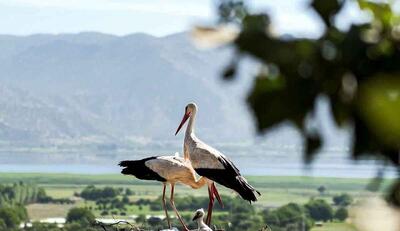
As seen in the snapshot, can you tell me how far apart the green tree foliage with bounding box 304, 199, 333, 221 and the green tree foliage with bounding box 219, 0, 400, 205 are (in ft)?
178

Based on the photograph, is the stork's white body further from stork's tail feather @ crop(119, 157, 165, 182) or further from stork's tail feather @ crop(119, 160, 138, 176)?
stork's tail feather @ crop(119, 160, 138, 176)

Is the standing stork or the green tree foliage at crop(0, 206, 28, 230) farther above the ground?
the green tree foliage at crop(0, 206, 28, 230)

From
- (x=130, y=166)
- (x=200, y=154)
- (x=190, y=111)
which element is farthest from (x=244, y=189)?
(x=130, y=166)

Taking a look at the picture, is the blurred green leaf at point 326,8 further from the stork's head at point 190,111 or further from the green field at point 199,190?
the green field at point 199,190

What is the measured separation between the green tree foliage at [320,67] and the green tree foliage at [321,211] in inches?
2139

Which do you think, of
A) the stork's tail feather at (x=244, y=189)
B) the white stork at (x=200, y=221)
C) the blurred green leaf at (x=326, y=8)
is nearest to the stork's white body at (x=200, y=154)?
the stork's tail feather at (x=244, y=189)

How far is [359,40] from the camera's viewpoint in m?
0.90

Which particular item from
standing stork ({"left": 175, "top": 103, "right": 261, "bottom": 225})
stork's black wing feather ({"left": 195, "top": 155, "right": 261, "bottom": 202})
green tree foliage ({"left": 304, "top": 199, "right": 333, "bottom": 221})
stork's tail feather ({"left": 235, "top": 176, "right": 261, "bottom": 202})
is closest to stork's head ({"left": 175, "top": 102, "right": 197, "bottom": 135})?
standing stork ({"left": 175, "top": 103, "right": 261, "bottom": 225})

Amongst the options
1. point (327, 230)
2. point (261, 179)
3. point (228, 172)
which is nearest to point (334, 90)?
point (228, 172)

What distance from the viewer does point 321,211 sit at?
64.4 metres

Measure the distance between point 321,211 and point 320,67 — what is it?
6394 cm

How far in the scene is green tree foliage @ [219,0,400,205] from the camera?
90cm

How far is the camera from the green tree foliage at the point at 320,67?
2.94 ft

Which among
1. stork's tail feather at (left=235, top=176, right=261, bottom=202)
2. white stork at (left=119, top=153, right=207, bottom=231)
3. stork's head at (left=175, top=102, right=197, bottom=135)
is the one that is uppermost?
stork's head at (left=175, top=102, right=197, bottom=135)
